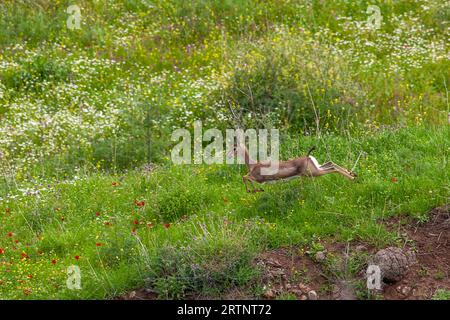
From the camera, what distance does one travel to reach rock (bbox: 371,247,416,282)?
775 centimetres

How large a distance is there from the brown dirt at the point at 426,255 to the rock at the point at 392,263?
0.32 ft

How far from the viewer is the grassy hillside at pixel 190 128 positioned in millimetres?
8609

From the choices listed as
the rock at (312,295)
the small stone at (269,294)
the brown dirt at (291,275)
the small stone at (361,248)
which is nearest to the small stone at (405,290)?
the small stone at (361,248)

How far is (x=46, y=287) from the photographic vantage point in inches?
329

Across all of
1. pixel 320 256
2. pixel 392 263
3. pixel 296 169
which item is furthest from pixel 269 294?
pixel 296 169

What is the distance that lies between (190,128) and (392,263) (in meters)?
7.05

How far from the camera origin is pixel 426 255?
824 cm

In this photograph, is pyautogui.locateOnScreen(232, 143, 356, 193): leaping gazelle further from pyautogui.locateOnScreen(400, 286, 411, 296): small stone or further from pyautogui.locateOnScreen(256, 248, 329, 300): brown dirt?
pyautogui.locateOnScreen(400, 286, 411, 296): small stone

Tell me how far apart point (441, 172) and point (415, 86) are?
5.85 metres

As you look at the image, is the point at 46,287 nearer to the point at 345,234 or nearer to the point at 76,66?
the point at 345,234

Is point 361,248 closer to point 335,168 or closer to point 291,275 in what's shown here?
point 291,275

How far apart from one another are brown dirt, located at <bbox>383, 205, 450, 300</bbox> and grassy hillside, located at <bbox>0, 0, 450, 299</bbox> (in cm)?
20

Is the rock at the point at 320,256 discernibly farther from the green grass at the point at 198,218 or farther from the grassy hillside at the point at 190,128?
the green grass at the point at 198,218
